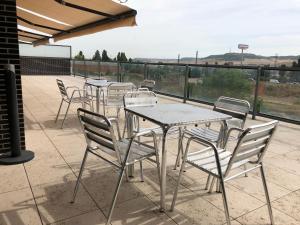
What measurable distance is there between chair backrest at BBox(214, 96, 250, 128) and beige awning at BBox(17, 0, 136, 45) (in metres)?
1.85

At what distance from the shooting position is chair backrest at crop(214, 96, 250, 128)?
3.07 meters

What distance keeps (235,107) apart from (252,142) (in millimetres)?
1180

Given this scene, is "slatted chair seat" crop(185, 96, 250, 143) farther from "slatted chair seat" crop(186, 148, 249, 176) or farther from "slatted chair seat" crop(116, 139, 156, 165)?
"slatted chair seat" crop(116, 139, 156, 165)

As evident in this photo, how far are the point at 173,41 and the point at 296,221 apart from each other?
36825 mm

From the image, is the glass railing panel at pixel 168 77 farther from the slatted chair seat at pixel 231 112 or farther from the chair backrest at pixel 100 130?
the chair backrest at pixel 100 130

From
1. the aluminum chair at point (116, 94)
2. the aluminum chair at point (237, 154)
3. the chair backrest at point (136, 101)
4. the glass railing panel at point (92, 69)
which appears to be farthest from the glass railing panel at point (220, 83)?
the glass railing panel at point (92, 69)

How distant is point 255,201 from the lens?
263 cm

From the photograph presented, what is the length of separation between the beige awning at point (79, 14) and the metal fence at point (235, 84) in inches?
124

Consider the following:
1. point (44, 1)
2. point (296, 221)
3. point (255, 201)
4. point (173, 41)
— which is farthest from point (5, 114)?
point (173, 41)

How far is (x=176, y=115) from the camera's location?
2.59m

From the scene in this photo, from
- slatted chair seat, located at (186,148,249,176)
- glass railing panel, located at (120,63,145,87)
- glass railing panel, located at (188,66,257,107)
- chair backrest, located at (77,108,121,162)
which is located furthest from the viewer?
glass railing panel, located at (120,63,145,87)

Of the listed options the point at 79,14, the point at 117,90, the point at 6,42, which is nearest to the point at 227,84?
the point at 117,90

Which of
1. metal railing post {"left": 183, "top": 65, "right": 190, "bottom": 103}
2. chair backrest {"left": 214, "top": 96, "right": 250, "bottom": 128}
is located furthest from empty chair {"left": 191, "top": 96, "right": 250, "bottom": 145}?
metal railing post {"left": 183, "top": 65, "right": 190, "bottom": 103}

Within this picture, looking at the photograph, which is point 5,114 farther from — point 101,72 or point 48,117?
point 101,72
